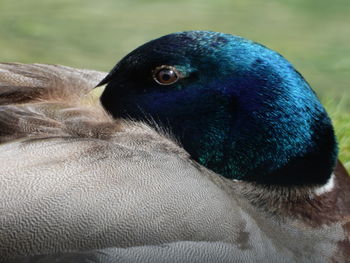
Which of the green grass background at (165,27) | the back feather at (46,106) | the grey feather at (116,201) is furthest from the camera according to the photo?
the green grass background at (165,27)

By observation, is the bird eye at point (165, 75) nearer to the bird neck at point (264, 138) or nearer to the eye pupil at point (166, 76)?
the eye pupil at point (166, 76)

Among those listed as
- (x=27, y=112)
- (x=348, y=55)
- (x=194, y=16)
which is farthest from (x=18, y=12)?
(x=27, y=112)

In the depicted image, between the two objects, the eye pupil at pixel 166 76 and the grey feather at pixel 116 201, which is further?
the eye pupil at pixel 166 76

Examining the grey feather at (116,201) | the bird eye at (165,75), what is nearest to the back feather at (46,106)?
the grey feather at (116,201)

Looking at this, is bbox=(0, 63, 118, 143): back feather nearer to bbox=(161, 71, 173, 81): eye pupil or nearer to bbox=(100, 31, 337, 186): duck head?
bbox=(100, 31, 337, 186): duck head

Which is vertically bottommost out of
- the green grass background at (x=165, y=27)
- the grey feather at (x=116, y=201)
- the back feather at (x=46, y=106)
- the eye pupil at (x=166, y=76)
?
the green grass background at (x=165, y=27)

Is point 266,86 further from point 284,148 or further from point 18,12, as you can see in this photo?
point 18,12

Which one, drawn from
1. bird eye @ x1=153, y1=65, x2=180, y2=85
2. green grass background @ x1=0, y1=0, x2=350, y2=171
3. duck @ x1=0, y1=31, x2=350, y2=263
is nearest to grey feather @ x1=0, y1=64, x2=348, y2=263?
duck @ x1=0, y1=31, x2=350, y2=263
